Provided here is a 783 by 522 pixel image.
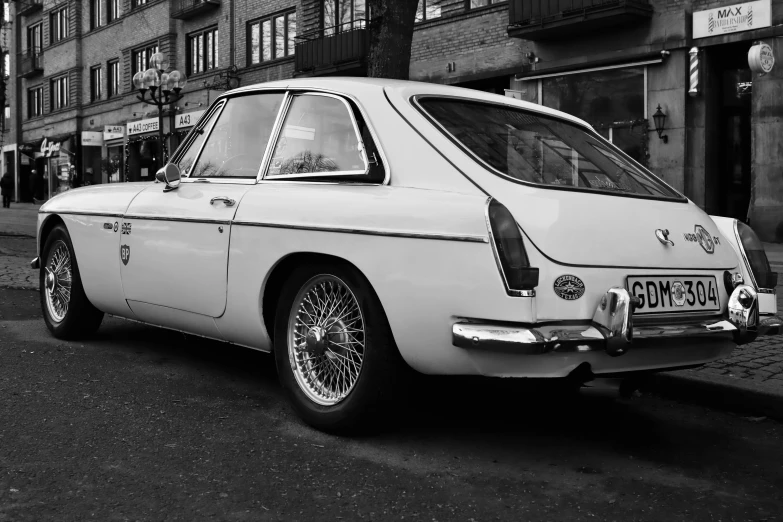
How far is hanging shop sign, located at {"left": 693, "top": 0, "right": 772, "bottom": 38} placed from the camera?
1579 cm

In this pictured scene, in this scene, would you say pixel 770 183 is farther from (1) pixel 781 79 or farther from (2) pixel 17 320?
(2) pixel 17 320

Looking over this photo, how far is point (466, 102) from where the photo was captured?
4160 millimetres

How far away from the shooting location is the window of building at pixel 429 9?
21.5m

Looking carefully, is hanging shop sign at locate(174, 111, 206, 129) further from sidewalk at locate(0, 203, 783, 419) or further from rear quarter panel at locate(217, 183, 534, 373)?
rear quarter panel at locate(217, 183, 534, 373)

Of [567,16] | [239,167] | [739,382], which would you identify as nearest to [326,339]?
[239,167]

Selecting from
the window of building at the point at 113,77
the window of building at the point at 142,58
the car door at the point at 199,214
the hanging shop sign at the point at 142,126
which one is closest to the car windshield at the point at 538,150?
the car door at the point at 199,214

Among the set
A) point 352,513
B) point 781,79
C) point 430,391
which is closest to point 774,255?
point 781,79

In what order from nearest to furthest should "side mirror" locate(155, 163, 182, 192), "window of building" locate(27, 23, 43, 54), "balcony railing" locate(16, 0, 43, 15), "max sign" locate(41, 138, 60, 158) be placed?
"side mirror" locate(155, 163, 182, 192) < "max sign" locate(41, 138, 60, 158) < "balcony railing" locate(16, 0, 43, 15) < "window of building" locate(27, 23, 43, 54)

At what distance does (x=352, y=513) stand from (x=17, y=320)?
180 inches

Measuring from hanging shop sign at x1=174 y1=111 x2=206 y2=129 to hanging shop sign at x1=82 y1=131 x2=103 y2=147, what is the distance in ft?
23.7

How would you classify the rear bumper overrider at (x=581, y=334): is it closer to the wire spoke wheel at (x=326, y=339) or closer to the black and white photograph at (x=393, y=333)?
the black and white photograph at (x=393, y=333)

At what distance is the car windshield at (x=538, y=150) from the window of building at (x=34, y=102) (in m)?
45.6

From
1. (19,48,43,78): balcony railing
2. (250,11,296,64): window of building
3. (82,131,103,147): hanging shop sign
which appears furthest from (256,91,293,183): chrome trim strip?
(19,48,43,78): balcony railing

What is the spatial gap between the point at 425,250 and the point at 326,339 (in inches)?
28.7
